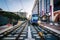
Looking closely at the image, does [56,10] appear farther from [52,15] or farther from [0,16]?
[0,16]

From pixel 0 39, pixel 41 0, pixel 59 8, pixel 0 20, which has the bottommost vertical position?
pixel 0 39

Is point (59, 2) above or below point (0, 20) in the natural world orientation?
above

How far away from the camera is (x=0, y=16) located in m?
21.3

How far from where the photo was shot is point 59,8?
4656 cm

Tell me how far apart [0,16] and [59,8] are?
27964 millimetres

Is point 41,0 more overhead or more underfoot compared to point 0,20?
more overhead

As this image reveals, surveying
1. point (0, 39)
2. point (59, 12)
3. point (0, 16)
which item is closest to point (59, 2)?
point (59, 12)

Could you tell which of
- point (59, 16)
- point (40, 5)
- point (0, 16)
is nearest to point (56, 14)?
point (59, 16)

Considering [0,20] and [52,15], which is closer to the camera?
[0,20]

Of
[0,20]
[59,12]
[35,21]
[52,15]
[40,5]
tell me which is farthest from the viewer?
[40,5]

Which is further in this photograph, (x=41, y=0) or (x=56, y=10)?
(x=41, y=0)

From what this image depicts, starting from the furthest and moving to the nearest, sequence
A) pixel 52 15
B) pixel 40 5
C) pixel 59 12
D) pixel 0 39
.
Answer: pixel 40 5, pixel 52 15, pixel 59 12, pixel 0 39

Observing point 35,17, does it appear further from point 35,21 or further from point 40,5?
point 40,5

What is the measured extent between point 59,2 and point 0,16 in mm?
24895
